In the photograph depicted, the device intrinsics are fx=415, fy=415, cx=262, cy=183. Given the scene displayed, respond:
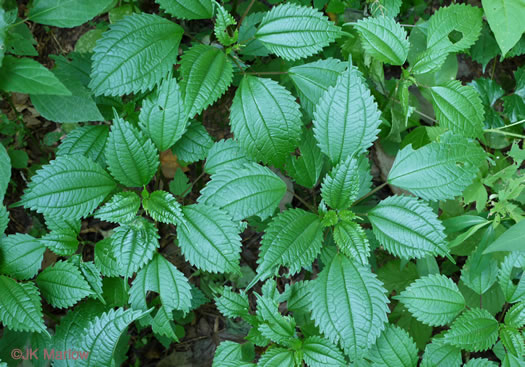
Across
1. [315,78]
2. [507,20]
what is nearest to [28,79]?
[315,78]

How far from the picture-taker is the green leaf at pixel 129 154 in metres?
1.89

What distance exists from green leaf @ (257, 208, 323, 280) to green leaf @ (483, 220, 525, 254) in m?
0.82

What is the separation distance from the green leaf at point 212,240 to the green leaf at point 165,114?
383 millimetres

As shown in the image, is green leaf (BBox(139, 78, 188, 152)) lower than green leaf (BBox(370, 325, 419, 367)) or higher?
higher

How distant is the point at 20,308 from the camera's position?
1.98m

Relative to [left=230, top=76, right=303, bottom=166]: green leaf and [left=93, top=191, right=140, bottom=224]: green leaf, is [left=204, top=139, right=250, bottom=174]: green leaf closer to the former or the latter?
[left=230, top=76, right=303, bottom=166]: green leaf

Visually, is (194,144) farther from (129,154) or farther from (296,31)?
(296,31)

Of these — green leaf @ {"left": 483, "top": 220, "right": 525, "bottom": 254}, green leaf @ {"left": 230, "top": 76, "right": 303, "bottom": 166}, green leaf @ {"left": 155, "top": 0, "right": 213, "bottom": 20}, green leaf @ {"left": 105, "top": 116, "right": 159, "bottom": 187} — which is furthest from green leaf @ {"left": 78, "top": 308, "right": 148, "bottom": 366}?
green leaf @ {"left": 483, "top": 220, "right": 525, "bottom": 254}

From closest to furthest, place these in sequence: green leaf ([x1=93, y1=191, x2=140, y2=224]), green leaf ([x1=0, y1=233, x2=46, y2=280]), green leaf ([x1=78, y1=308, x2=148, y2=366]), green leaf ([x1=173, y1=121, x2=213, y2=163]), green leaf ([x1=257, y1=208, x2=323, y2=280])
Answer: green leaf ([x1=257, y1=208, x2=323, y2=280])
green leaf ([x1=93, y1=191, x2=140, y2=224])
green leaf ([x1=78, y1=308, x2=148, y2=366])
green leaf ([x1=0, y1=233, x2=46, y2=280])
green leaf ([x1=173, y1=121, x2=213, y2=163])

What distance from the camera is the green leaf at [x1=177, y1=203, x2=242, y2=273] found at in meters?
1.89

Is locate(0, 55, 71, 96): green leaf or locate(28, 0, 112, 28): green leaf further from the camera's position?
locate(28, 0, 112, 28): green leaf

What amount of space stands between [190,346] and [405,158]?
1889mm

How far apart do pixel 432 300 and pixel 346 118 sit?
1.05 metres

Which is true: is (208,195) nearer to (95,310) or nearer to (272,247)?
(272,247)
